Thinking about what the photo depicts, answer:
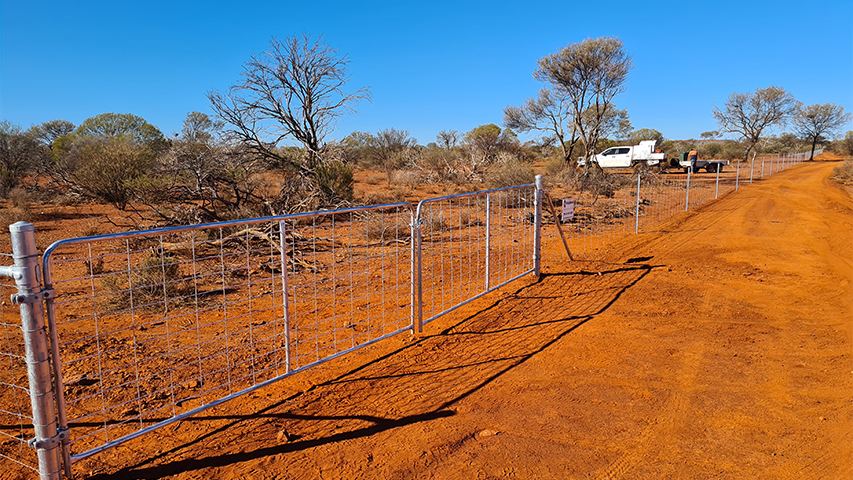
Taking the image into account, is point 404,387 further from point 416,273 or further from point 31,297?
point 31,297

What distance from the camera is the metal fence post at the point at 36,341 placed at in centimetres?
257

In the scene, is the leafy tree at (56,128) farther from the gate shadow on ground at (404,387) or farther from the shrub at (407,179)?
the gate shadow on ground at (404,387)

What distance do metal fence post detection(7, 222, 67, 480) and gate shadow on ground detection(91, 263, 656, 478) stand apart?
1.23 feet

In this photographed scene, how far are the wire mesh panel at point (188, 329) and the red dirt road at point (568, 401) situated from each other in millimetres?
316

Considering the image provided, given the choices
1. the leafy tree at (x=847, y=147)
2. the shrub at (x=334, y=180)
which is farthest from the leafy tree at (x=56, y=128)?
the leafy tree at (x=847, y=147)

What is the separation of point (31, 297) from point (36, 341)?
234 millimetres

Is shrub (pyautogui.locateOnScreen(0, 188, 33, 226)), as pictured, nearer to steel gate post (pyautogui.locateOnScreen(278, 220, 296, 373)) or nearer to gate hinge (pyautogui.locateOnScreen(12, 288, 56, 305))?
steel gate post (pyautogui.locateOnScreen(278, 220, 296, 373))

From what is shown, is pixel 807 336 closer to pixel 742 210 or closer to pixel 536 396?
pixel 536 396

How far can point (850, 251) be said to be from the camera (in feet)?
30.9

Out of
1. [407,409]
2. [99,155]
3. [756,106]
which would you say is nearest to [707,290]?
[407,409]

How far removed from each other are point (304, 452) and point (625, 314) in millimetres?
4337

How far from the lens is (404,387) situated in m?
4.15

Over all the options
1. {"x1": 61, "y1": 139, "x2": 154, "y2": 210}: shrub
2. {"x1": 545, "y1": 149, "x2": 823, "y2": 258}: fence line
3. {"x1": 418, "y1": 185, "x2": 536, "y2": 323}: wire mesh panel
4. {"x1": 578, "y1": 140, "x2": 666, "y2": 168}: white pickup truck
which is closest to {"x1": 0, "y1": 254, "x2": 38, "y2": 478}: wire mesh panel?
{"x1": 418, "y1": 185, "x2": 536, "y2": 323}: wire mesh panel

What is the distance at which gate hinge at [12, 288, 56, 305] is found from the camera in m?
2.56
